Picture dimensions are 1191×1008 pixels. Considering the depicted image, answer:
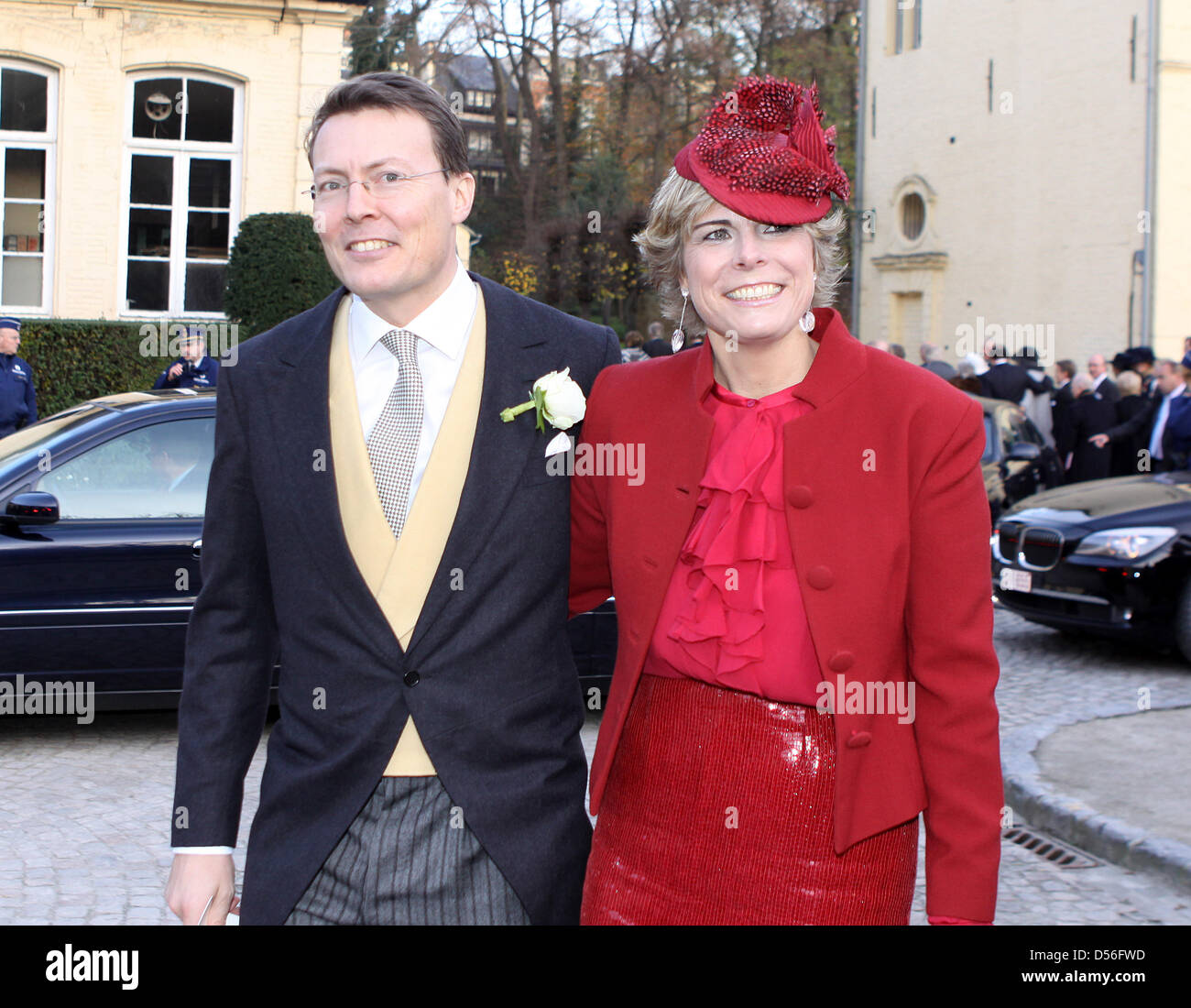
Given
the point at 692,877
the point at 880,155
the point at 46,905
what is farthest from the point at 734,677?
the point at 880,155

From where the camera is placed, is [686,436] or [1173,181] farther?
[1173,181]

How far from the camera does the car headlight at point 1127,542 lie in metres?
9.14

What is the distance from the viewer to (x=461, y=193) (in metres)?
2.65

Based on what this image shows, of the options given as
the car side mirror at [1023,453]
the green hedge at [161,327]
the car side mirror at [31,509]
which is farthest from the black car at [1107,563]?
the green hedge at [161,327]

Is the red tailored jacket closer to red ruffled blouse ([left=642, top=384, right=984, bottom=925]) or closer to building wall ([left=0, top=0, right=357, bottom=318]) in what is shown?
red ruffled blouse ([left=642, top=384, right=984, bottom=925])

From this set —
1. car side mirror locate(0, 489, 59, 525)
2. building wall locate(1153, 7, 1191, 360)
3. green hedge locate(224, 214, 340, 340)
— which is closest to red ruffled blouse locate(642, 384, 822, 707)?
car side mirror locate(0, 489, 59, 525)

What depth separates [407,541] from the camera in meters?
2.48

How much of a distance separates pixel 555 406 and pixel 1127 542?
24.7 feet

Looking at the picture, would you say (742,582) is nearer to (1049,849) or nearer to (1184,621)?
(1049,849)

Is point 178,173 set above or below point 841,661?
above

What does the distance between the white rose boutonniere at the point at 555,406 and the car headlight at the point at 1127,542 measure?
739 cm

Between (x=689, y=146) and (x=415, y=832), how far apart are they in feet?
4.13

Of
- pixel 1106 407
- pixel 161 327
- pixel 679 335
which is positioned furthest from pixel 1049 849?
pixel 161 327

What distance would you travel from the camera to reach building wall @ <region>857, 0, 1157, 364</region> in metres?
24.9
